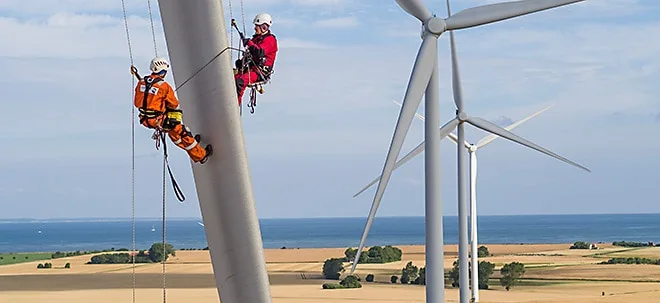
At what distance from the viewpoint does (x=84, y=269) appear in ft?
366

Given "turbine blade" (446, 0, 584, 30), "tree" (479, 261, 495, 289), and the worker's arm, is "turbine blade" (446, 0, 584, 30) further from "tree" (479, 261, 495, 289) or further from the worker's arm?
"tree" (479, 261, 495, 289)

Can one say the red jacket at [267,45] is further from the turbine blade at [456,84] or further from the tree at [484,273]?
the tree at [484,273]

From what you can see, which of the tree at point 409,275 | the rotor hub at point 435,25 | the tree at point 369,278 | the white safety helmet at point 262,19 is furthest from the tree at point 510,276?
the white safety helmet at point 262,19

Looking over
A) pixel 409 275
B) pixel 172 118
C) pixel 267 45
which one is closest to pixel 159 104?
pixel 172 118

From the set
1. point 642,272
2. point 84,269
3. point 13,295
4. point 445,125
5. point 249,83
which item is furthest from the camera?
point 84,269

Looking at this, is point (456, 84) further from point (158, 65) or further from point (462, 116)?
point (158, 65)

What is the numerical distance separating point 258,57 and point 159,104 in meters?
2.91

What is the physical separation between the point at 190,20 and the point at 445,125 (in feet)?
88.5

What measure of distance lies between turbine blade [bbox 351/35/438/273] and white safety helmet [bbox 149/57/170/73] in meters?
11.1

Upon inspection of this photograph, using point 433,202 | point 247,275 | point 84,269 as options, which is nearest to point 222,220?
point 247,275

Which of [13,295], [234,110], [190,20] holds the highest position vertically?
[190,20]

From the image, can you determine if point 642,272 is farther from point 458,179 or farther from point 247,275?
point 247,275

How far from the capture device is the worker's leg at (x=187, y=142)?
556 inches

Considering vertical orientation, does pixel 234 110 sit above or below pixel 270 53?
below
